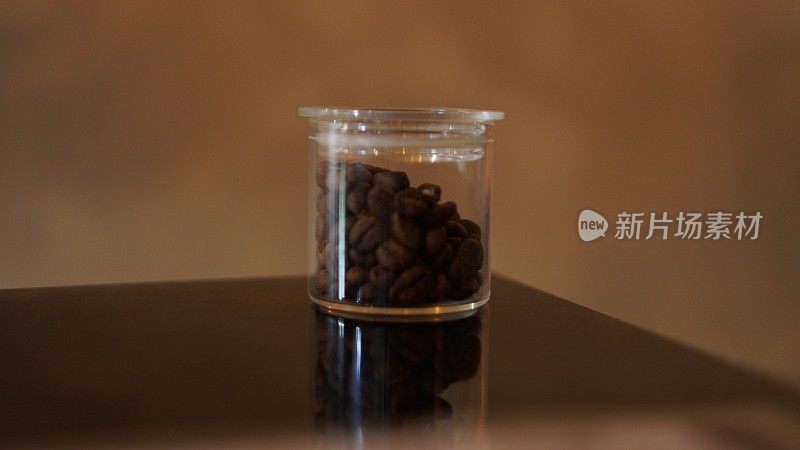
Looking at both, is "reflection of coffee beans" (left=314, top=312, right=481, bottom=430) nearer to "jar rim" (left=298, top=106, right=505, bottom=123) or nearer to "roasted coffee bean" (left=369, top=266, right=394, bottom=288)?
"roasted coffee bean" (left=369, top=266, right=394, bottom=288)

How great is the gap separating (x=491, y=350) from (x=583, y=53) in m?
1.18

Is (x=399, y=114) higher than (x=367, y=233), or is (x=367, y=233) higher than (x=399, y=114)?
(x=399, y=114)

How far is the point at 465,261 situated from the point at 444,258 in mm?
23

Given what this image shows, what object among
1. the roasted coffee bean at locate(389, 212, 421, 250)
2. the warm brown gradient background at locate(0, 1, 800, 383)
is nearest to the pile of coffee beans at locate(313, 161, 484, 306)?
the roasted coffee bean at locate(389, 212, 421, 250)

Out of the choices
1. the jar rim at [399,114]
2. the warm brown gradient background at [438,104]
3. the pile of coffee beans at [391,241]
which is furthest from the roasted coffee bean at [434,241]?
the warm brown gradient background at [438,104]

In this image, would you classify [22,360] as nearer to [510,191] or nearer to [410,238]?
[410,238]

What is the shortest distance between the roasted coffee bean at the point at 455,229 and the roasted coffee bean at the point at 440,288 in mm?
38

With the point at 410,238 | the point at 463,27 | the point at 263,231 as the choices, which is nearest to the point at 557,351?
the point at 410,238

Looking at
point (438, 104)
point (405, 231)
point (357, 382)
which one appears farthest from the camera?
point (438, 104)

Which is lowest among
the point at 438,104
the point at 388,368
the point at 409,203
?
the point at 388,368

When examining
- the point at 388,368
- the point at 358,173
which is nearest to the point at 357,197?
the point at 358,173

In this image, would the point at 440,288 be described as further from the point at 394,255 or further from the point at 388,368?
the point at 388,368

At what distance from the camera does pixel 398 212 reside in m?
0.70

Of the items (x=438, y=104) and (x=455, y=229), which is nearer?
(x=455, y=229)
